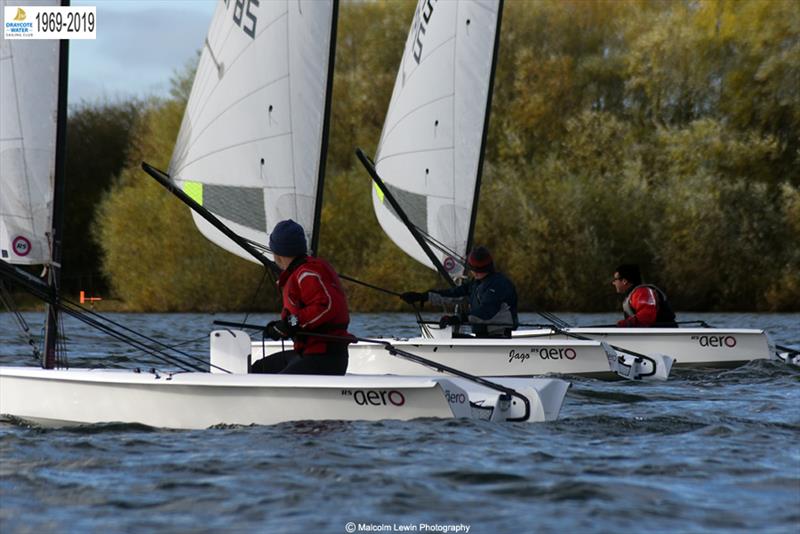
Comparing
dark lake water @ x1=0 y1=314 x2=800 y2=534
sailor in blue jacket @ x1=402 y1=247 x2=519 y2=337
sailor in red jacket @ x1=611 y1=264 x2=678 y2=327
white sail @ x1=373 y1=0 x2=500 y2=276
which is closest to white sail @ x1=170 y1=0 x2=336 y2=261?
sailor in blue jacket @ x1=402 y1=247 x2=519 y2=337

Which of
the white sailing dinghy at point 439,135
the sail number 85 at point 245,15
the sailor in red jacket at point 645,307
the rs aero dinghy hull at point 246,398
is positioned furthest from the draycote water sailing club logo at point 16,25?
the sailor in red jacket at point 645,307

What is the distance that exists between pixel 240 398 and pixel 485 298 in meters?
4.52

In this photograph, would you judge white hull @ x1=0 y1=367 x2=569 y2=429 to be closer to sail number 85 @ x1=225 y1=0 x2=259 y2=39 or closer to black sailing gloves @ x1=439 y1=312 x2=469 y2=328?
black sailing gloves @ x1=439 y1=312 x2=469 y2=328

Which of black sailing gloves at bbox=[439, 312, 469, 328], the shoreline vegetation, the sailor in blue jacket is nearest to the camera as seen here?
the sailor in blue jacket

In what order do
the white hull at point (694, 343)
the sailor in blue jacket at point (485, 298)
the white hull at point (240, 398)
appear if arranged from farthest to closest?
the white hull at point (694, 343), the sailor in blue jacket at point (485, 298), the white hull at point (240, 398)

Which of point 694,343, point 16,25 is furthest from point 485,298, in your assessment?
point 16,25

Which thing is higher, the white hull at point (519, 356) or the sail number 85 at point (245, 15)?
the sail number 85 at point (245, 15)

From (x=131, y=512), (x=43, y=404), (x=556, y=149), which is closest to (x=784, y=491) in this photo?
(x=131, y=512)

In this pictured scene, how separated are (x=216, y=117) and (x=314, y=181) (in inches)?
40.4

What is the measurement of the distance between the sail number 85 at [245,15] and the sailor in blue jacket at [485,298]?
2716mm

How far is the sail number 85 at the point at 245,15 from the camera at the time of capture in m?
12.0

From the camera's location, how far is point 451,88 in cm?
1534

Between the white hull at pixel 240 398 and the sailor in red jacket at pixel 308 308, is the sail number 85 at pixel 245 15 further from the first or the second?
the white hull at pixel 240 398

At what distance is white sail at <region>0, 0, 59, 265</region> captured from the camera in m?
8.62
